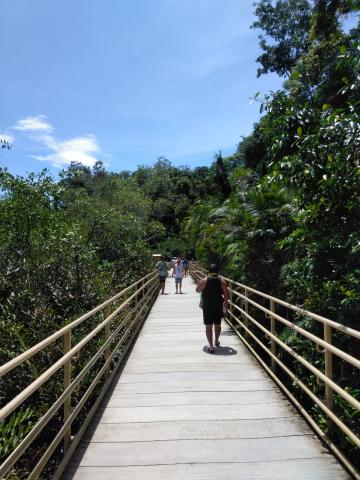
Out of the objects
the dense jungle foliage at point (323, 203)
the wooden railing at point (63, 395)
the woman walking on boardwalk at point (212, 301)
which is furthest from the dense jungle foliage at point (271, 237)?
the woman walking on boardwalk at point (212, 301)

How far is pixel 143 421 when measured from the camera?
4.54 metres

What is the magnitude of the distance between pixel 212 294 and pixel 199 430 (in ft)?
11.7

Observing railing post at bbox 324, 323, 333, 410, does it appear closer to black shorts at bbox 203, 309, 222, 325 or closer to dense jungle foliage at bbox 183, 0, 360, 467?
dense jungle foliage at bbox 183, 0, 360, 467

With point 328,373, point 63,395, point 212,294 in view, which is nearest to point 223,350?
point 212,294

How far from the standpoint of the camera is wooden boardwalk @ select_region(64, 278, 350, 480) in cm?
350

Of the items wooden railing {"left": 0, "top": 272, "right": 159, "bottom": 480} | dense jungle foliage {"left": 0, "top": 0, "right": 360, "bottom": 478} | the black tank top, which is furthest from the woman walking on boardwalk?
wooden railing {"left": 0, "top": 272, "right": 159, "bottom": 480}

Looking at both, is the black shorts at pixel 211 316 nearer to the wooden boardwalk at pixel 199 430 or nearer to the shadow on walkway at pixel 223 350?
the shadow on walkway at pixel 223 350

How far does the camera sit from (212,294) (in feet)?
25.3

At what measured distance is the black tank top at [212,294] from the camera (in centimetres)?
768

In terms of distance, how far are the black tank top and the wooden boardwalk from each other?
98 cm

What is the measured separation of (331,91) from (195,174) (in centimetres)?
5287

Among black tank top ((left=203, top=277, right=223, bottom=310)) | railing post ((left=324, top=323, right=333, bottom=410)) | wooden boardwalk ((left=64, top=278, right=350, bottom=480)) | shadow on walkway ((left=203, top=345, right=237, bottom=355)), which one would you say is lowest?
wooden boardwalk ((left=64, top=278, right=350, bottom=480))

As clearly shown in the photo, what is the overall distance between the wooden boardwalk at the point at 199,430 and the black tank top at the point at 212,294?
3.20 feet

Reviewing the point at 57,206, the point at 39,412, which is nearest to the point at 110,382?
the point at 39,412
